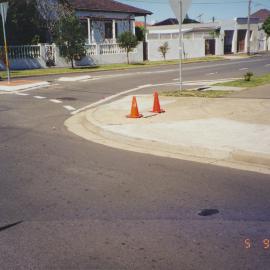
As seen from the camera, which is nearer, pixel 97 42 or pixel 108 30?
pixel 97 42

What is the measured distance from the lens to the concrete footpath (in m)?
7.29

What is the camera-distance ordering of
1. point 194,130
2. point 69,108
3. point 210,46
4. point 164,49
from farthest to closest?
point 210,46, point 164,49, point 69,108, point 194,130

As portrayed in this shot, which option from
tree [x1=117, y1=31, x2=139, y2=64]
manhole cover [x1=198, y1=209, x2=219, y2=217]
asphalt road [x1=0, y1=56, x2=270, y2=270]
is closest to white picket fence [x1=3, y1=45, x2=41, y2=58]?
tree [x1=117, y1=31, x2=139, y2=64]

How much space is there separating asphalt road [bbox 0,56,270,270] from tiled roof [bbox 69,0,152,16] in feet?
112

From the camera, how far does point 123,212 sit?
5.04 m

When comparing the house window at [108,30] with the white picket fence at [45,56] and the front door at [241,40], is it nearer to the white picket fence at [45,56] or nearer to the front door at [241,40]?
the white picket fence at [45,56]

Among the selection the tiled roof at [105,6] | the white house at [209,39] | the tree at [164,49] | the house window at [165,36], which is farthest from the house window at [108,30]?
the house window at [165,36]

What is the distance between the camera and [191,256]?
3975 millimetres

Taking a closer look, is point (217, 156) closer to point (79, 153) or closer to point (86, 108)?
point (79, 153)

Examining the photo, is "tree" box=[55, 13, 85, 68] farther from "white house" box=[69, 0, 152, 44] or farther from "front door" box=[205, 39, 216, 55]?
"front door" box=[205, 39, 216, 55]

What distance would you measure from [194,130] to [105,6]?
36398 millimetres

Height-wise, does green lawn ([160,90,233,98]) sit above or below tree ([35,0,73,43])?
below

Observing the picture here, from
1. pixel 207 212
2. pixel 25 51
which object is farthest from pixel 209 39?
pixel 207 212

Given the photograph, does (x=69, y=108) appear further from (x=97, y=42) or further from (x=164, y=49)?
(x=164, y=49)
